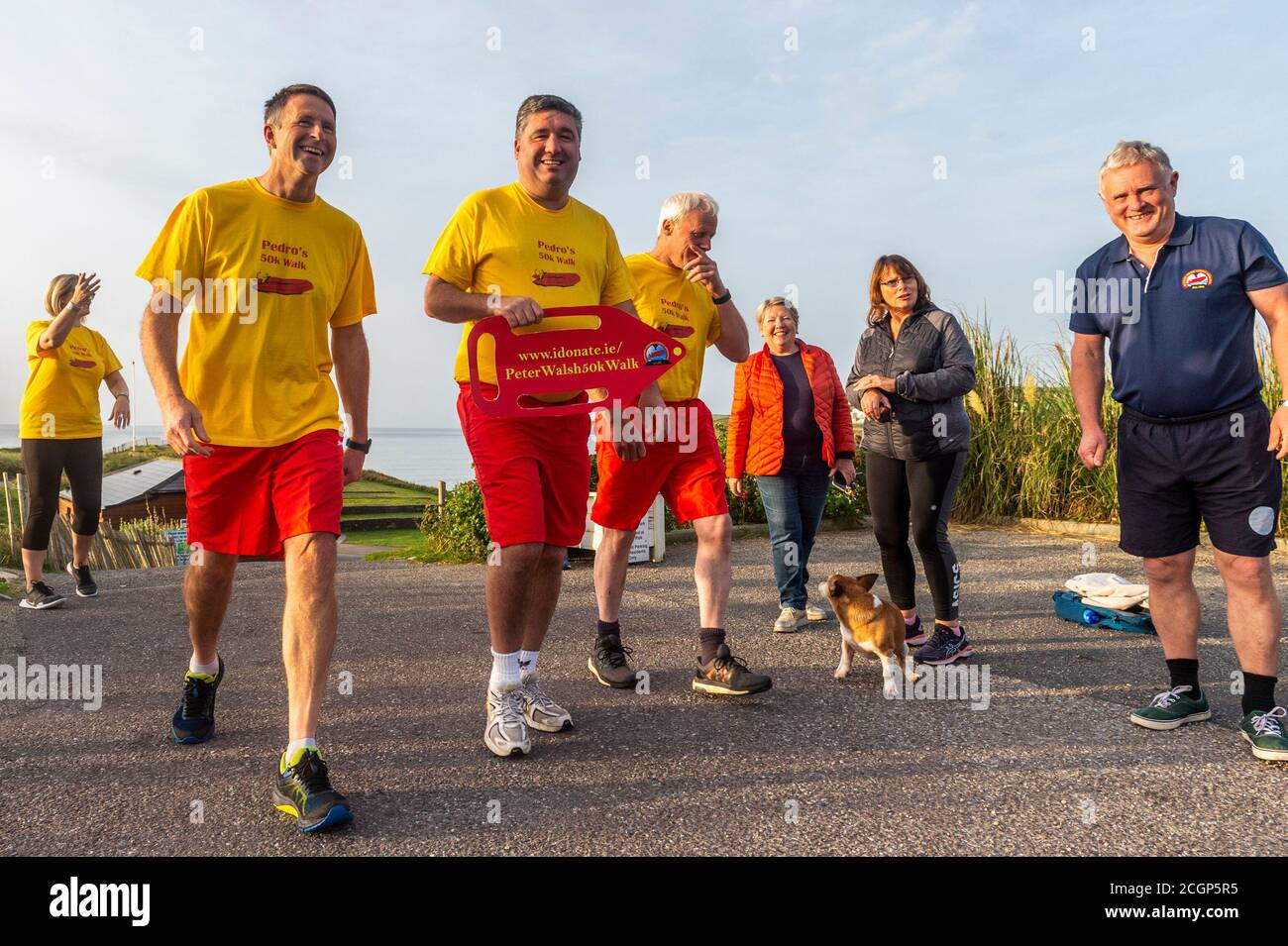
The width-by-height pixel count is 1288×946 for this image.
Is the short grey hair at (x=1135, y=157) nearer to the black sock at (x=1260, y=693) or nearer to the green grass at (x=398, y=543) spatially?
the black sock at (x=1260, y=693)

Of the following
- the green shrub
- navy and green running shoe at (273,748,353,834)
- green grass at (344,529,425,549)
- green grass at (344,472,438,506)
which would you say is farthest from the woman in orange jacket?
green grass at (344,472,438,506)

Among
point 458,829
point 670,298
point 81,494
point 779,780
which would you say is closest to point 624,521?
point 670,298

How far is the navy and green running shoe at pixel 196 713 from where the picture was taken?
3424 millimetres

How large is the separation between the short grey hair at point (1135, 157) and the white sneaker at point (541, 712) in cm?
308

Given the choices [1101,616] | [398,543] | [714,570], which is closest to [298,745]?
[714,570]

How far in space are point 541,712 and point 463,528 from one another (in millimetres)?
6109

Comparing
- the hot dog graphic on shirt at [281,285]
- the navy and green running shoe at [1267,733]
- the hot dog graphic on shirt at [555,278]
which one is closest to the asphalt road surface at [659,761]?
the navy and green running shoe at [1267,733]

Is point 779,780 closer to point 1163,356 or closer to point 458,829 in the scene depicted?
point 458,829

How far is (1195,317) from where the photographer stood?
138 inches

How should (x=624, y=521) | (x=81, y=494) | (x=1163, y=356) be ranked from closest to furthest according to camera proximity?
(x=1163, y=356) < (x=624, y=521) < (x=81, y=494)

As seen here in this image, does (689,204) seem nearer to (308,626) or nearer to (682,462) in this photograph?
(682,462)

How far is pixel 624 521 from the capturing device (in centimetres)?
430

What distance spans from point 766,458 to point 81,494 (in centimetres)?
499

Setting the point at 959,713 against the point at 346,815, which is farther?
the point at 959,713
